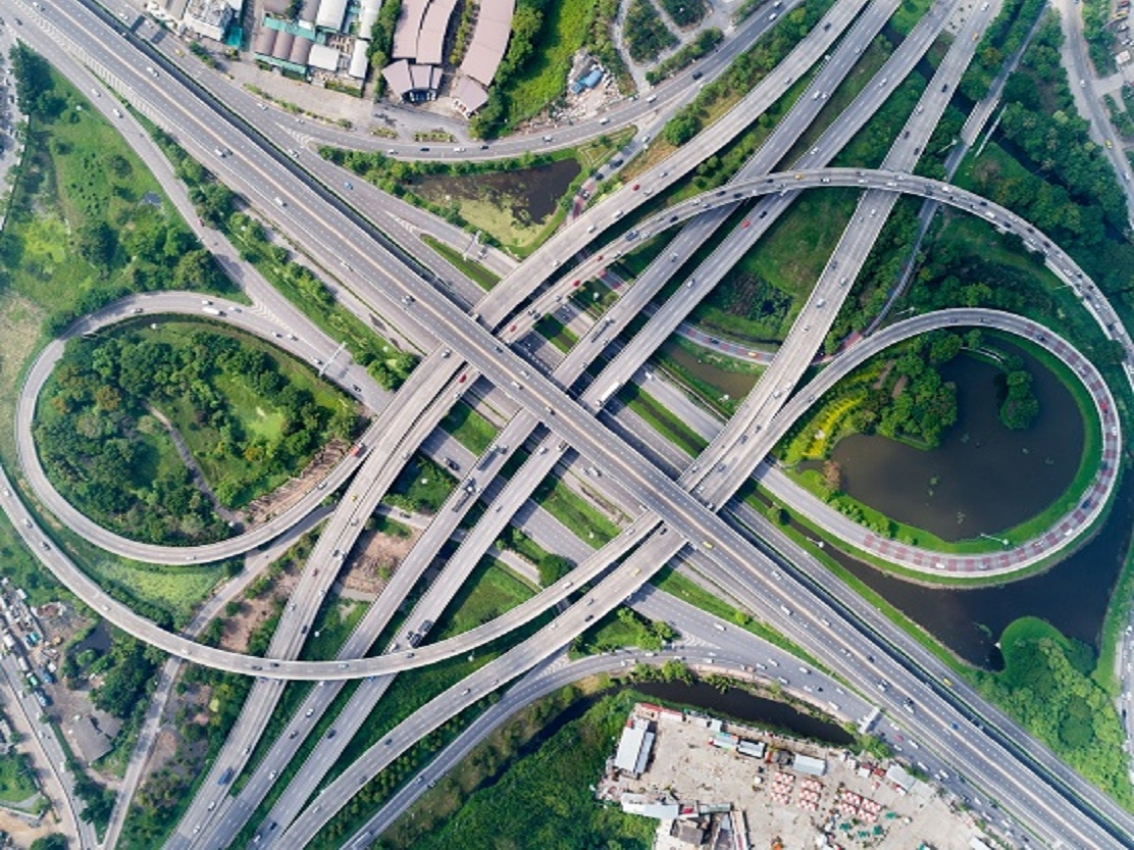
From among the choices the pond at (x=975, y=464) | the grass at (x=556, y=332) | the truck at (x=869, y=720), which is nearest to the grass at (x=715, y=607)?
the truck at (x=869, y=720)

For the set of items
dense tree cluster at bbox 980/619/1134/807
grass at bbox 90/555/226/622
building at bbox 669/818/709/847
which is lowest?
grass at bbox 90/555/226/622

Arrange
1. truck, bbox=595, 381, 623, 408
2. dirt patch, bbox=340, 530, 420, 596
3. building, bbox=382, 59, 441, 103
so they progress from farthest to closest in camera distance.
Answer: building, bbox=382, 59, 441, 103
dirt patch, bbox=340, 530, 420, 596
truck, bbox=595, 381, 623, 408

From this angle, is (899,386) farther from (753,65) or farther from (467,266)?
(467,266)

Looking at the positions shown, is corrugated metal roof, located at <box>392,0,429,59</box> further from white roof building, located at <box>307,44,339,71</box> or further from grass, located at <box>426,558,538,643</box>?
grass, located at <box>426,558,538,643</box>

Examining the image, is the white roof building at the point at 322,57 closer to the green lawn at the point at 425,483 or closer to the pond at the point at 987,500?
the green lawn at the point at 425,483

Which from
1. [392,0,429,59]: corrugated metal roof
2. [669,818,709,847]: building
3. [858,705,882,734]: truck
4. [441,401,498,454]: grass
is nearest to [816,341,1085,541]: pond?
[858,705,882,734]: truck

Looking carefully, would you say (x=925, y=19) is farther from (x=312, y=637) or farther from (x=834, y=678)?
(x=312, y=637)

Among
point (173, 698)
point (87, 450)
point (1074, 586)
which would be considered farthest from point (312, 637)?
point (1074, 586)

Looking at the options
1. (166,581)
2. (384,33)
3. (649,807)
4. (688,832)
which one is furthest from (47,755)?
(384,33)
